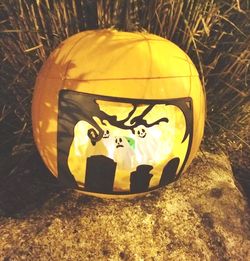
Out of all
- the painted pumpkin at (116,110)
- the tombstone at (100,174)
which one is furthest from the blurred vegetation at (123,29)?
the tombstone at (100,174)

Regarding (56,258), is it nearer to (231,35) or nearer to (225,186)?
(225,186)

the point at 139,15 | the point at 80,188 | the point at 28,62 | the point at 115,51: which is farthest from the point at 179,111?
the point at 28,62

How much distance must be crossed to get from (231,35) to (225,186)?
0.80 metres

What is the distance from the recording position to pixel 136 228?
2.03 m

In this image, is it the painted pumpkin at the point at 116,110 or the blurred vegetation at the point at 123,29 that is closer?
the painted pumpkin at the point at 116,110

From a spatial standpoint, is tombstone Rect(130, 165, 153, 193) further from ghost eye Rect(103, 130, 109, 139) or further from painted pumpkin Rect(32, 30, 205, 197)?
ghost eye Rect(103, 130, 109, 139)

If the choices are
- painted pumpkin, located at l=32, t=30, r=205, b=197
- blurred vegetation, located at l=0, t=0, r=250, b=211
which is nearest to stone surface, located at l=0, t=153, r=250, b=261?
painted pumpkin, located at l=32, t=30, r=205, b=197

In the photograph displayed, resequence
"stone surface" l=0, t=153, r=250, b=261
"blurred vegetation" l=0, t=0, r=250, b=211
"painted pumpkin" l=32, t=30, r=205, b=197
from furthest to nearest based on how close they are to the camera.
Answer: "blurred vegetation" l=0, t=0, r=250, b=211 → "stone surface" l=0, t=153, r=250, b=261 → "painted pumpkin" l=32, t=30, r=205, b=197

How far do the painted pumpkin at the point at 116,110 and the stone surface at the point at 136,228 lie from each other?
0.19 m

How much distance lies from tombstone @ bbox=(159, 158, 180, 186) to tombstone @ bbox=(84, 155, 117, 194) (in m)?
0.23

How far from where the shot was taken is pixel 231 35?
2.36m

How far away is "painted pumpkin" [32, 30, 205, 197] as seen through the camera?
5.74 feet

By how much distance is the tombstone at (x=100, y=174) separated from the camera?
5.95 feet

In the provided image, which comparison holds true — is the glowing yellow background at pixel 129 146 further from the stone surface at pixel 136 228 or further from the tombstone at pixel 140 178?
the stone surface at pixel 136 228
